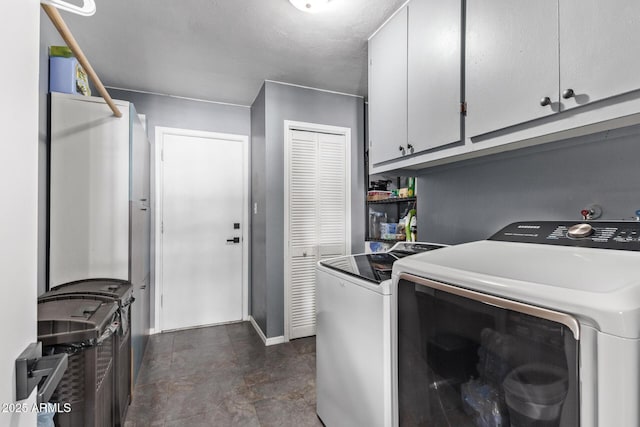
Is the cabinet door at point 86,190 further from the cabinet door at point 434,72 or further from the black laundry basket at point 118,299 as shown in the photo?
the cabinet door at point 434,72

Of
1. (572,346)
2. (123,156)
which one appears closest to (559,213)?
(572,346)

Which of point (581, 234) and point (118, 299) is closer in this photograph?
point (581, 234)

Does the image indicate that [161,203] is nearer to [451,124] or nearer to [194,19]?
[194,19]

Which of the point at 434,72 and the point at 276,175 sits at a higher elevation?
the point at 434,72

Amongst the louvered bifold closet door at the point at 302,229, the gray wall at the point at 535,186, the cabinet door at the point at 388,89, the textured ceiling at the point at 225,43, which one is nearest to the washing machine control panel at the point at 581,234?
the gray wall at the point at 535,186

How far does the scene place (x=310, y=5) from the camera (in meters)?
1.80

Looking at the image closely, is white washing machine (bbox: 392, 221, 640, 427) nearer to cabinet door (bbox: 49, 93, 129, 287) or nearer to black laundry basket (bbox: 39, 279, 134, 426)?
black laundry basket (bbox: 39, 279, 134, 426)

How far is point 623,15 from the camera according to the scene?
2.72 feet

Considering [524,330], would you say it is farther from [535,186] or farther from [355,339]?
[535,186]

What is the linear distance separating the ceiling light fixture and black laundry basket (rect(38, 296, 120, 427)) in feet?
6.12

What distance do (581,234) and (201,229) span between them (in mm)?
3237

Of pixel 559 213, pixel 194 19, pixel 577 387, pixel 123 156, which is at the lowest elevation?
pixel 577 387

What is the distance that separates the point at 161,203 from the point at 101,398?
7.20 ft

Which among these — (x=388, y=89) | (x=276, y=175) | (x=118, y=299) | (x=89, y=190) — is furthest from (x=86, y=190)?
(x=388, y=89)
